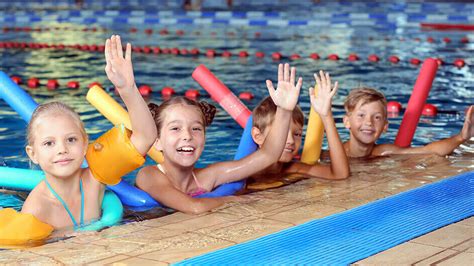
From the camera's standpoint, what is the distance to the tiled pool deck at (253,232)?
2959 millimetres

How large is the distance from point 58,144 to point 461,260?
170 centimetres

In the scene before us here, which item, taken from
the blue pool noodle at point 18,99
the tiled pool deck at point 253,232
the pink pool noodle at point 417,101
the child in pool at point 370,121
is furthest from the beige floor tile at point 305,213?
the pink pool noodle at point 417,101

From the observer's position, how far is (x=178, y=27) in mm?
18172

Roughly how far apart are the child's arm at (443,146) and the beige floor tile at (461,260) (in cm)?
Answer: 231

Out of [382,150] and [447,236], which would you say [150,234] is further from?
[382,150]

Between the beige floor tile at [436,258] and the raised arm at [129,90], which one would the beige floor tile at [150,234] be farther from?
the beige floor tile at [436,258]

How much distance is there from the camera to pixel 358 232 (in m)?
3.33

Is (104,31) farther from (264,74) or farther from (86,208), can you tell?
(86,208)

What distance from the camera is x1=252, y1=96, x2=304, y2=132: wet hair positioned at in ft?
15.1

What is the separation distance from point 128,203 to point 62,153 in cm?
90

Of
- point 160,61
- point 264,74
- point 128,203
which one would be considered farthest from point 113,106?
point 160,61

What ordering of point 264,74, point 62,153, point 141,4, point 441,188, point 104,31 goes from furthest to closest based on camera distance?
1. point 141,4
2. point 104,31
3. point 264,74
4. point 441,188
5. point 62,153

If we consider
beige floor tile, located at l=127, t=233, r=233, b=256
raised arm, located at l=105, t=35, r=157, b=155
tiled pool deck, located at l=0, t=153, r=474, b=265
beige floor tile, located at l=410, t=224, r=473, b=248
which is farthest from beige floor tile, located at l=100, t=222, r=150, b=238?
beige floor tile, located at l=410, t=224, r=473, b=248

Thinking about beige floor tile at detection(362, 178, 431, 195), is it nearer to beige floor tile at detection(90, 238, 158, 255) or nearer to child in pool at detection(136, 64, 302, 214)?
child in pool at detection(136, 64, 302, 214)
